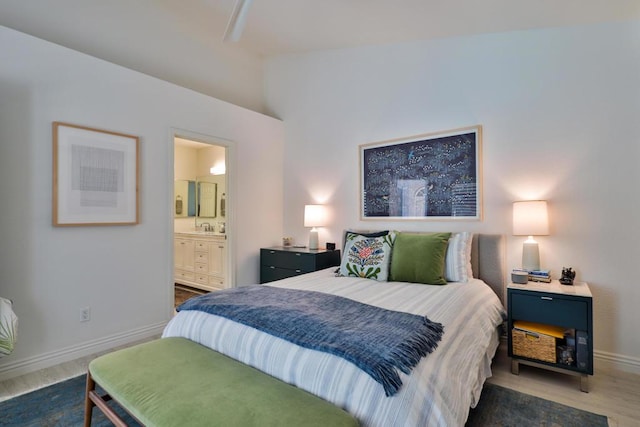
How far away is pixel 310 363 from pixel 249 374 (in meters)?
0.30

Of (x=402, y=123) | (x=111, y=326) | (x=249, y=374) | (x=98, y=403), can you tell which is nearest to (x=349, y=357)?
(x=249, y=374)

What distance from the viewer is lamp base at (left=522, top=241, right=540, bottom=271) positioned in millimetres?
2568

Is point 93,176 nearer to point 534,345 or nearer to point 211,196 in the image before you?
point 211,196

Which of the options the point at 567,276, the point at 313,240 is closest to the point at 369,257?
the point at 313,240

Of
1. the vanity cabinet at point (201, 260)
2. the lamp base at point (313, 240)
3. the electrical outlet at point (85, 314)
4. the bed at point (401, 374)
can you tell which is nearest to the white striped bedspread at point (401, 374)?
the bed at point (401, 374)

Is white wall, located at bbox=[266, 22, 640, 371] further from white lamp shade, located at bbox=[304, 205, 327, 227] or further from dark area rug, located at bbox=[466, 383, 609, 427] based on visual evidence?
dark area rug, located at bbox=[466, 383, 609, 427]

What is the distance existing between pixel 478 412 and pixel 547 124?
7.41 feet

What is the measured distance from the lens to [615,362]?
7.95 ft

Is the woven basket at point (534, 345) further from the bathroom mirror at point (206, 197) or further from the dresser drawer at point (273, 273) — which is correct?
the bathroom mirror at point (206, 197)

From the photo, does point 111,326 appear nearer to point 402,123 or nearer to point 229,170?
point 229,170

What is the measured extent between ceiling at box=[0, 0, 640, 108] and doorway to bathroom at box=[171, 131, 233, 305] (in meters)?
1.41

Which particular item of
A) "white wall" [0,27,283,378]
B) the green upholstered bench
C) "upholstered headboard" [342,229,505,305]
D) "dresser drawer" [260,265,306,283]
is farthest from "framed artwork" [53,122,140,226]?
"upholstered headboard" [342,229,505,305]

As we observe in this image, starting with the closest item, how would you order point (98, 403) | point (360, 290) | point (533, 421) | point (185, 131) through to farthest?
point (98, 403)
point (533, 421)
point (360, 290)
point (185, 131)

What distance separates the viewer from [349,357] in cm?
126
